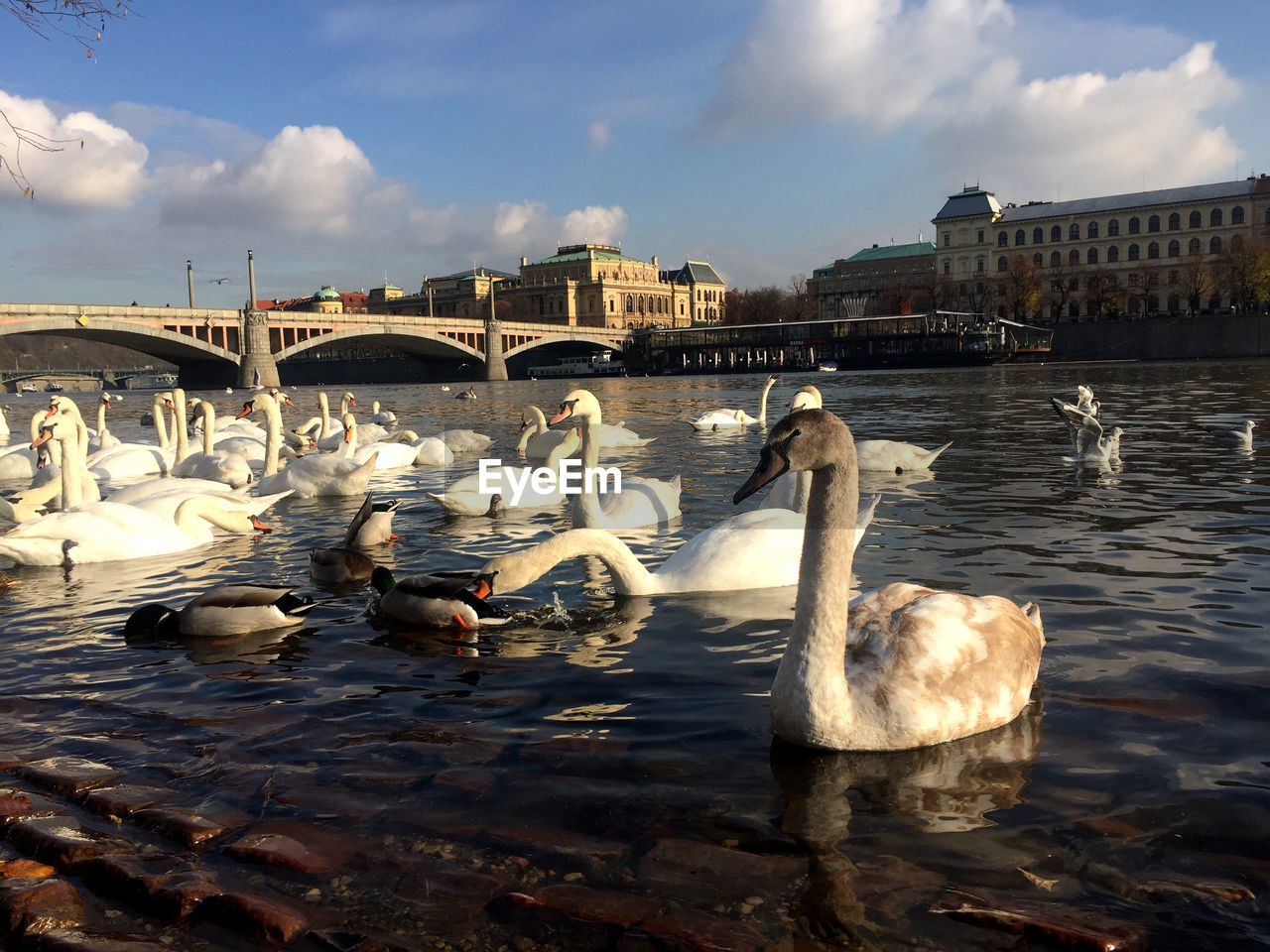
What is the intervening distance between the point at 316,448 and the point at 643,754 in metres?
15.1

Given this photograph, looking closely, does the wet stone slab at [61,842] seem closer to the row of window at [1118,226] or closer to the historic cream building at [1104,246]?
the historic cream building at [1104,246]

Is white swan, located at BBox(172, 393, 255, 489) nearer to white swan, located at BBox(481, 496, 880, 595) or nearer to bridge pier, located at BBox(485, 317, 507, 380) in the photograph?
white swan, located at BBox(481, 496, 880, 595)

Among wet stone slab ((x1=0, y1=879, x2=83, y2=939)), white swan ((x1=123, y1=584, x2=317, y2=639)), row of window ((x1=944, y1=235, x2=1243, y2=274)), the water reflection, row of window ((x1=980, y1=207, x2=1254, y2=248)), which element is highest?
row of window ((x1=980, y1=207, x2=1254, y2=248))

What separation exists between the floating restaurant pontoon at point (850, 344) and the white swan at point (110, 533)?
2716 inches

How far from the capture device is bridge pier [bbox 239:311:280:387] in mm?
70500

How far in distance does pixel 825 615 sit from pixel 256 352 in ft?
241

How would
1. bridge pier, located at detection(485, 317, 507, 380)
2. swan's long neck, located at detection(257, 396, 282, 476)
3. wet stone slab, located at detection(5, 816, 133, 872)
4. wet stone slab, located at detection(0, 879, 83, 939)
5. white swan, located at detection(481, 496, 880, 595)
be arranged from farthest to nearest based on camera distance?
bridge pier, located at detection(485, 317, 507, 380) → swan's long neck, located at detection(257, 396, 282, 476) → white swan, located at detection(481, 496, 880, 595) → wet stone slab, located at detection(5, 816, 133, 872) → wet stone slab, located at detection(0, 879, 83, 939)

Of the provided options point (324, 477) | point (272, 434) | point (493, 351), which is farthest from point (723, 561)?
point (493, 351)

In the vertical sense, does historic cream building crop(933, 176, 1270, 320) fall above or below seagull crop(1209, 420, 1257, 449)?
above

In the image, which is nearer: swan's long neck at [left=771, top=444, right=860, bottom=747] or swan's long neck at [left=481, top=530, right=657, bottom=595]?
swan's long neck at [left=771, top=444, right=860, bottom=747]

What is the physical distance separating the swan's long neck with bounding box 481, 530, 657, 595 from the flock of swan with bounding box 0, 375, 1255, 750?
1 cm

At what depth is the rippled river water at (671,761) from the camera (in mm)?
2752

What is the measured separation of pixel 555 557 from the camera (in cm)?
558

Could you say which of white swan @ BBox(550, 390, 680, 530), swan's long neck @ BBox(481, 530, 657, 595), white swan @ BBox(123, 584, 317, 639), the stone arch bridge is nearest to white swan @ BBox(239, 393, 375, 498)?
white swan @ BBox(550, 390, 680, 530)
